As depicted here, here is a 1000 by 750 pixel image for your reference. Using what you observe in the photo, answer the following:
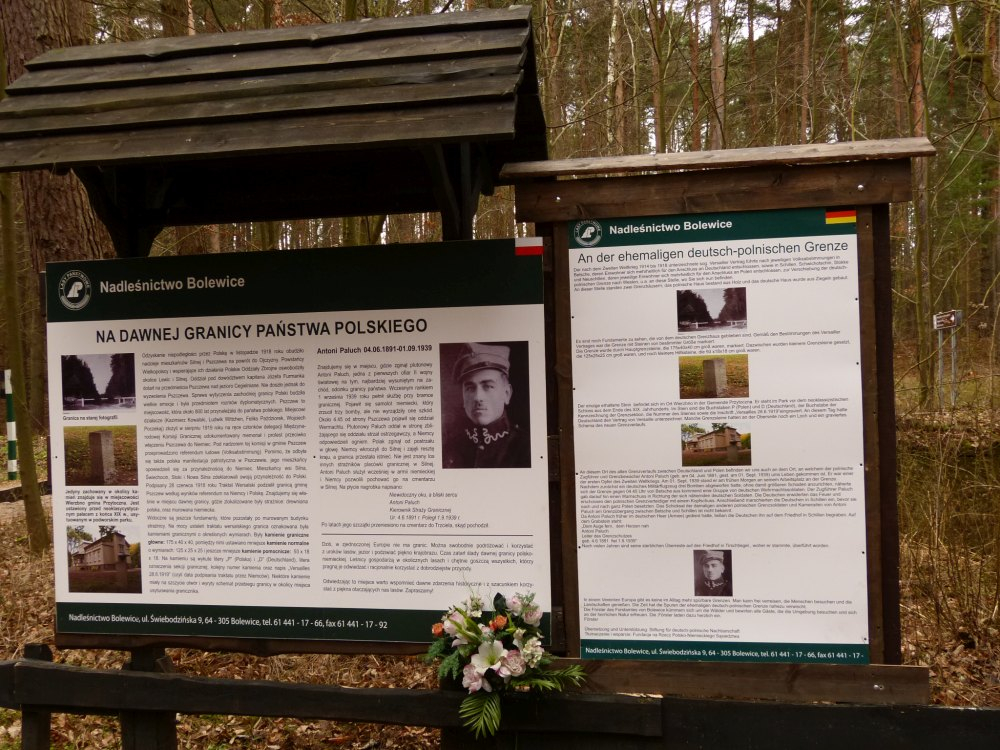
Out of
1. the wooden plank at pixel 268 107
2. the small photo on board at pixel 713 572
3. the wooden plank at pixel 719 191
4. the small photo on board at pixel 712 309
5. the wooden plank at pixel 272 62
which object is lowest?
the small photo on board at pixel 713 572

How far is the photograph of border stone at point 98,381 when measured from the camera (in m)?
3.47

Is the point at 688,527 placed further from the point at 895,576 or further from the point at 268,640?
the point at 268,640

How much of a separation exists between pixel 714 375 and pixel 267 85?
210 cm

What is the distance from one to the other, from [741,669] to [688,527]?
60 centimetres

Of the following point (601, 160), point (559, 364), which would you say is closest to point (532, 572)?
point (559, 364)

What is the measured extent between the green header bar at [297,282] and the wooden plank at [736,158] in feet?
1.15

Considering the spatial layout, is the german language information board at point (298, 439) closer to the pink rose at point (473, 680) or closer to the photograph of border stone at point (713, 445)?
the pink rose at point (473, 680)

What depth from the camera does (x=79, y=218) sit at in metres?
5.69

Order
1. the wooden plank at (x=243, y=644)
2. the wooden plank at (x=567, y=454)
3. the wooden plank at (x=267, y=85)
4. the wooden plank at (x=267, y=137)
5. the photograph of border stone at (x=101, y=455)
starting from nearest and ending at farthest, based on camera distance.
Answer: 1. the wooden plank at (x=267, y=137)
2. the wooden plank at (x=267, y=85)
3. the wooden plank at (x=567, y=454)
4. the wooden plank at (x=243, y=644)
5. the photograph of border stone at (x=101, y=455)

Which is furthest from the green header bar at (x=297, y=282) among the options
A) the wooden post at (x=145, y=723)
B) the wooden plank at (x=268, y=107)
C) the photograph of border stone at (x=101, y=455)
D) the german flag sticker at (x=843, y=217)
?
the wooden post at (x=145, y=723)

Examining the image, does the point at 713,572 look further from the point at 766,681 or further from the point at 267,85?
the point at 267,85

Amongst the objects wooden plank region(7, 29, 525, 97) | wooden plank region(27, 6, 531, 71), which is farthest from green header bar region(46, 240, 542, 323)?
wooden plank region(27, 6, 531, 71)

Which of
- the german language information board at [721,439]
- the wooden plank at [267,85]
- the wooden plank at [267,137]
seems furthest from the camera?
the german language information board at [721,439]

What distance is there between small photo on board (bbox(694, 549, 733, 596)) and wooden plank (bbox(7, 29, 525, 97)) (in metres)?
2.12
